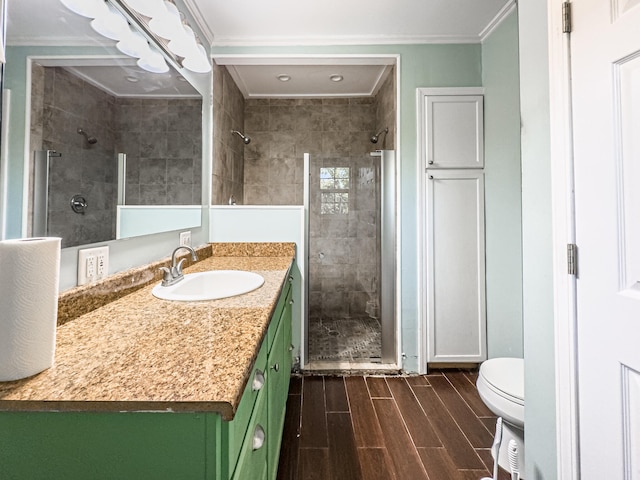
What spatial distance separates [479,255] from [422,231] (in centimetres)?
47

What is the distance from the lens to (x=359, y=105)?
361 cm

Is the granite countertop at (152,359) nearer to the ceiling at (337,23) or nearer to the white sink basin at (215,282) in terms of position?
the white sink basin at (215,282)

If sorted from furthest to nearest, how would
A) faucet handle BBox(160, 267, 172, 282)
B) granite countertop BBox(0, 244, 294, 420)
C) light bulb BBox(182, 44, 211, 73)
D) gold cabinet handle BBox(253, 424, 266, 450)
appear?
light bulb BBox(182, 44, 211, 73)
faucet handle BBox(160, 267, 172, 282)
gold cabinet handle BBox(253, 424, 266, 450)
granite countertop BBox(0, 244, 294, 420)

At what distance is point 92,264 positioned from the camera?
3.69 feet

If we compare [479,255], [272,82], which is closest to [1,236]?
[479,255]

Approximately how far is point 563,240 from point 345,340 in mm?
2143

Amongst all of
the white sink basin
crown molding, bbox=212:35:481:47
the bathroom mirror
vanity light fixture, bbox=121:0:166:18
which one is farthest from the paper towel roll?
crown molding, bbox=212:35:481:47

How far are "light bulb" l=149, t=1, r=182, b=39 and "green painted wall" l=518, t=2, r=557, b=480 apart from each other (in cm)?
158

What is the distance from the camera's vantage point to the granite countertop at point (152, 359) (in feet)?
1.74

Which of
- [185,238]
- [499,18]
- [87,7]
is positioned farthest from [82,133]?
[499,18]

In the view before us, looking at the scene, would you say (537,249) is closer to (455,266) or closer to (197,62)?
(455,266)

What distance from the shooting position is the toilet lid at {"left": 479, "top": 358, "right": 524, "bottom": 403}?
1426 mm

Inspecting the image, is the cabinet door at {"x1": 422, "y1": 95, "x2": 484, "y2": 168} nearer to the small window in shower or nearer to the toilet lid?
the small window in shower

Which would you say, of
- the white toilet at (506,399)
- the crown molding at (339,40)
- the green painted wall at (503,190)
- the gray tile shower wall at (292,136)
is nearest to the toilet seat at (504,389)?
the white toilet at (506,399)
